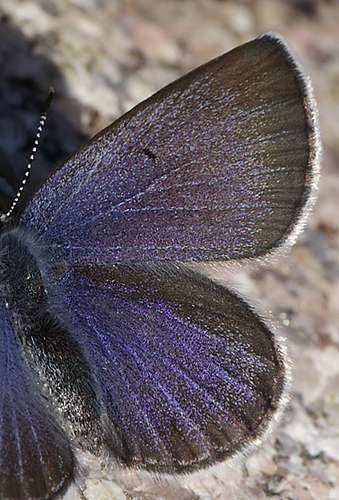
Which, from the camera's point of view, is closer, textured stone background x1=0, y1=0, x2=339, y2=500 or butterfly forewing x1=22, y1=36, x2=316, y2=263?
butterfly forewing x1=22, y1=36, x2=316, y2=263

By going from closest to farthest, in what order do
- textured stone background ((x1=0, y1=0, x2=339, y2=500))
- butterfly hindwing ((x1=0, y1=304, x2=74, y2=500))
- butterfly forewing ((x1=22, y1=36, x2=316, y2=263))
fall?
butterfly hindwing ((x1=0, y1=304, x2=74, y2=500)), butterfly forewing ((x1=22, y1=36, x2=316, y2=263)), textured stone background ((x1=0, y1=0, x2=339, y2=500))

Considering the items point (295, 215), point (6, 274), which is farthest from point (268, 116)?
point (6, 274)

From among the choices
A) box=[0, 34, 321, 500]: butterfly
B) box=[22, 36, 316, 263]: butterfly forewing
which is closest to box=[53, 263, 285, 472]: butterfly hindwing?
box=[0, 34, 321, 500]: butterfly

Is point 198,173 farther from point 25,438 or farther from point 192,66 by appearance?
point 192,66

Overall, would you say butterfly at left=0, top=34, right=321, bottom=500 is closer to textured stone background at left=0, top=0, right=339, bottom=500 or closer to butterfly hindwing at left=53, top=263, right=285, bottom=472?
butterfly hindwing at left=53, top=263, right=285, bottom=472

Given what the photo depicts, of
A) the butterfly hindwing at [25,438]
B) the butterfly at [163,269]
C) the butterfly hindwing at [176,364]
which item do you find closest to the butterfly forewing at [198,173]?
the butterfly at [163,269]

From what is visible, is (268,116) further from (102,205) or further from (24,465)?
(24,465)
